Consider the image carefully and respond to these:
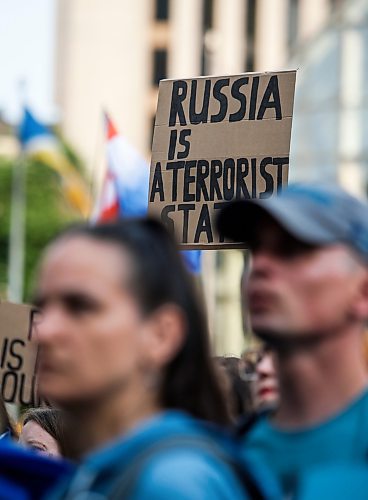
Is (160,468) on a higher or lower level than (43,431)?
lower

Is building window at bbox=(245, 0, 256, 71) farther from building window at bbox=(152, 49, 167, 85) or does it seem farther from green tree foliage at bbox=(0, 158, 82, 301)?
green tree foliage at bbox=(0, 158, 82, 301)

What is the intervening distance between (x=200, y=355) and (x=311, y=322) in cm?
18

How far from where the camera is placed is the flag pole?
169 ft

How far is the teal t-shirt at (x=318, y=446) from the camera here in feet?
8.63

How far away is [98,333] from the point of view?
2.56 metres

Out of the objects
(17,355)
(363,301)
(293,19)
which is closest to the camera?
(363,301)

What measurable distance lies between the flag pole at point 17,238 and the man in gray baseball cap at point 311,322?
4556 cm

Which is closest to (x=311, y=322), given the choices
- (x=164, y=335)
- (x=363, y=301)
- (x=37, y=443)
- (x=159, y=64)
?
(x=363, y=301)

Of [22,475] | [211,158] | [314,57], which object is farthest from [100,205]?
[314,57]

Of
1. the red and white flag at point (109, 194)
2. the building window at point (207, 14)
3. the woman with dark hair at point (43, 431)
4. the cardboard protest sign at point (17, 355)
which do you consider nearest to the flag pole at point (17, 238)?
the building window at point (207, 14)

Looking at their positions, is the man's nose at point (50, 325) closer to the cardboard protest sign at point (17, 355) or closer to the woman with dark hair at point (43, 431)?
the woman with dark hair at point (43, 431)

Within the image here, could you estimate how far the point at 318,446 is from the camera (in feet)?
8.64

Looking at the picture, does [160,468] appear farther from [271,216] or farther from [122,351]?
[271,216]

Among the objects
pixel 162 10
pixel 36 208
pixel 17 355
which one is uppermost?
pixel 162 10
